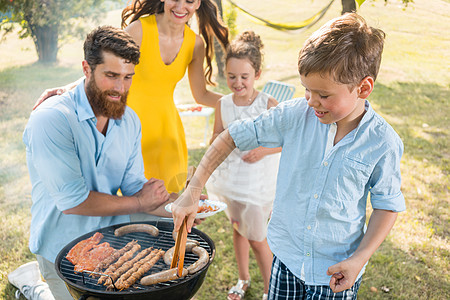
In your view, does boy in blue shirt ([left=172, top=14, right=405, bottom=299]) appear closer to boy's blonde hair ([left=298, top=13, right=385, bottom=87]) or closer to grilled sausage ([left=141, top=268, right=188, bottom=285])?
boy's blonde hair ([left=298, top=13, right=385, bottom=87])

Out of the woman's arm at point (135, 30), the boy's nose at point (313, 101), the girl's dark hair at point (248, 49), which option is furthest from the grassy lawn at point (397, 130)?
the woman's arm at point (135, 30)

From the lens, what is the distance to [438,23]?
434cm

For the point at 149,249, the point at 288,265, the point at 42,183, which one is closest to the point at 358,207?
the point at 288,265

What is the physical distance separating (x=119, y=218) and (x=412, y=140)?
519 cm

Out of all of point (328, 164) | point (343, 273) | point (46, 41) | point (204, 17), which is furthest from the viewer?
point (46, 41)

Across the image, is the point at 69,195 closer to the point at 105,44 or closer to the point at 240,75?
the point at 105,44

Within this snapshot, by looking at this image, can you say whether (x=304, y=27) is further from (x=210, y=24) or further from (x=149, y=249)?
(x=149, y=249)

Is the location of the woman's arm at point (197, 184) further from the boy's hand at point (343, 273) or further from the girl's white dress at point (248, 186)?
the girl's white dress at point (248, 186)

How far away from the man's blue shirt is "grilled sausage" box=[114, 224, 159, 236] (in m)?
0.27

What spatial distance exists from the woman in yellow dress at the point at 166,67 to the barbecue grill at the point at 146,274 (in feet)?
3.57

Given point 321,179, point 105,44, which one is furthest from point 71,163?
point 321,179

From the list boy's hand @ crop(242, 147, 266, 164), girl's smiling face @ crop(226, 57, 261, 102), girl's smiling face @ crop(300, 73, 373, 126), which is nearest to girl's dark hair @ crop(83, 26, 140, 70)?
girl's smiling face @ crop(226, 57, 261, 102)

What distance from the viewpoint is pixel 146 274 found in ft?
6.50

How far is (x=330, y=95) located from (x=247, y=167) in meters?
1.50
